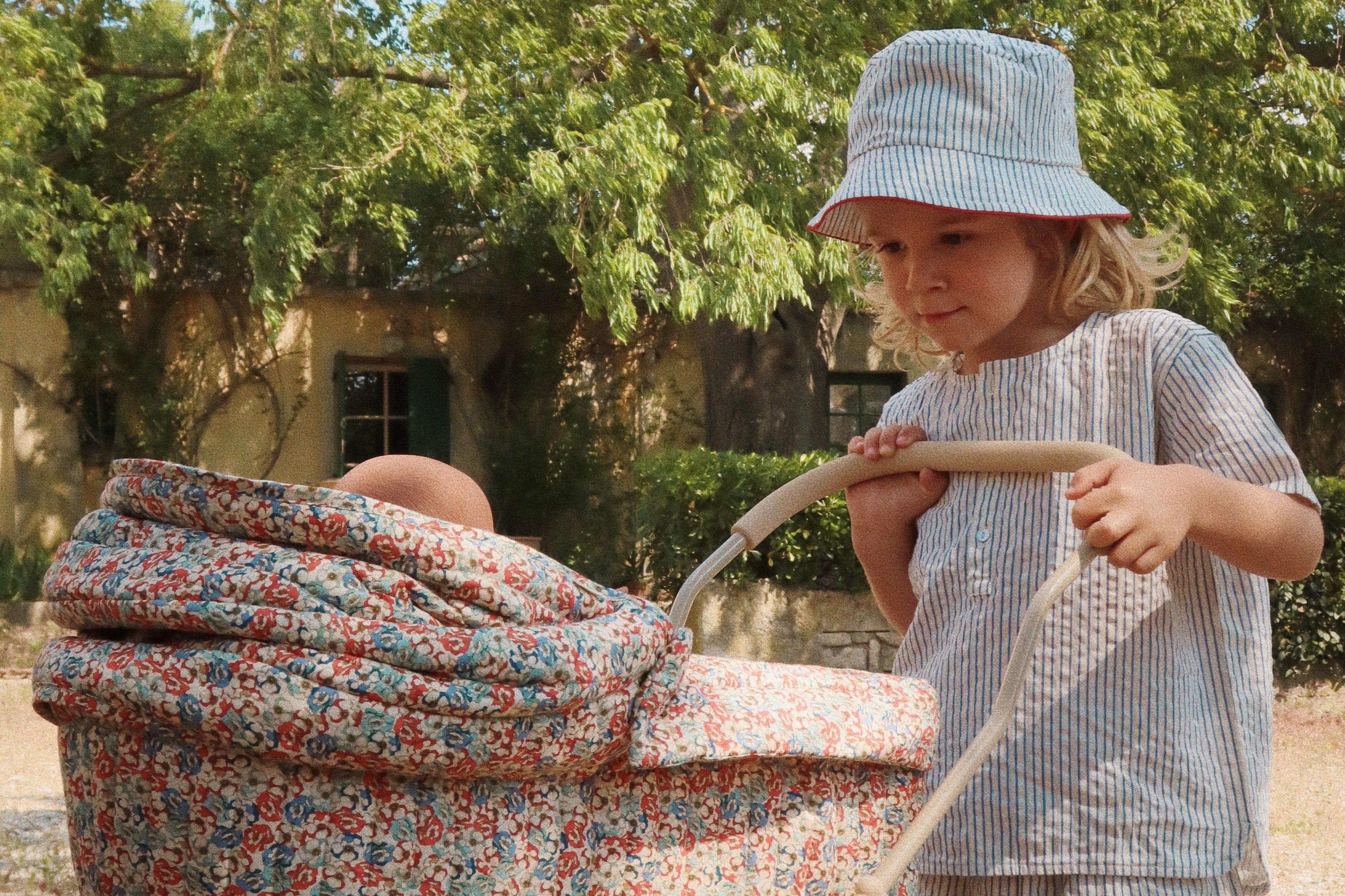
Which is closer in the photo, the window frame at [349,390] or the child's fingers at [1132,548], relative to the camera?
the child's fingers at [1132,548]

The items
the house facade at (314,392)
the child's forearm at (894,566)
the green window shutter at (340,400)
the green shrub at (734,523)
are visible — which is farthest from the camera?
the green window shutter at (340,400)

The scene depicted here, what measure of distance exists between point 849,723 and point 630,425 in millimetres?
11887

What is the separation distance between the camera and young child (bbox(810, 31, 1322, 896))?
5.14 ft

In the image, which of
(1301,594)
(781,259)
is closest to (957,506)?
(781,259)

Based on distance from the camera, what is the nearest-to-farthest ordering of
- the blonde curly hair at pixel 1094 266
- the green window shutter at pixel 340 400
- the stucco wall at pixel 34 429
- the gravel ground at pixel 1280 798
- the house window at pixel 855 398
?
the blonde curly hair at pixel 1094 266, the gravel ground at pixel 1280 798, the stucco wall at pixel 34 429, the green window shutter at pixel 340 400, the house window at pixel 855 398

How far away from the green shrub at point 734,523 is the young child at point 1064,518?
607 centimetres

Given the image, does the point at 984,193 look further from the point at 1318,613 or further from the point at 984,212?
the point at 1318,613

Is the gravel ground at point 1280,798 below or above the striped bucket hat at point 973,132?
below

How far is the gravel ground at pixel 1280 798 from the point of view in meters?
5.25

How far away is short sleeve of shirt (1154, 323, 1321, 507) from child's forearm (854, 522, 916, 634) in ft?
1.29

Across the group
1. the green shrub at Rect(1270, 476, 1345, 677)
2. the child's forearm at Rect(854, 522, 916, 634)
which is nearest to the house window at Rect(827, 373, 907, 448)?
the green shrub at Rect(1270, 476, 1345, 677)

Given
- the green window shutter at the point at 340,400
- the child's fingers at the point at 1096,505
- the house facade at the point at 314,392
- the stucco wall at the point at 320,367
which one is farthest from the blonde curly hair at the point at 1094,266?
the green window shutter at the point at 340,400

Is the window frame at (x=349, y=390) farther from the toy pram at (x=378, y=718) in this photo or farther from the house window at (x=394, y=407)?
the toy pram at (x=378, y=718)

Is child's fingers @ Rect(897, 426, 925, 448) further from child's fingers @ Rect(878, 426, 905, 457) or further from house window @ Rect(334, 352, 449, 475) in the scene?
house window @ Rect(334, 352, 449, 475)
